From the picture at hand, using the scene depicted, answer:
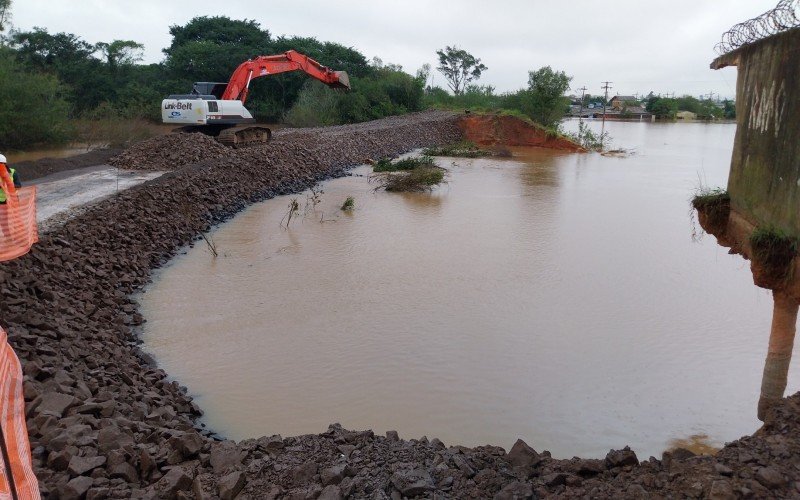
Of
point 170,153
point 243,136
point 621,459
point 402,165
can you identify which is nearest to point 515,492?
point 621,459

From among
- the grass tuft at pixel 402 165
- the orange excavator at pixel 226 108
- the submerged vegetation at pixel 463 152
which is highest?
the orange excavator at pixel 226 108

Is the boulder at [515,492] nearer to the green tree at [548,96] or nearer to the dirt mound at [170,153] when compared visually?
the dirt mound at [170,153]

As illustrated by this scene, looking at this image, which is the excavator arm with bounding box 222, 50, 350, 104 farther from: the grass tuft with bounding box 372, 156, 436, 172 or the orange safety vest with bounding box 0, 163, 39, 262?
the orange safety vest with bounding box 0, 163, 39, 262

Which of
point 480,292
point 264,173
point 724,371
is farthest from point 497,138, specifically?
point 724,371

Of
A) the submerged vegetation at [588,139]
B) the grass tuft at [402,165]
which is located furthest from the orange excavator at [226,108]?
the submerged vegetation at [588,139]

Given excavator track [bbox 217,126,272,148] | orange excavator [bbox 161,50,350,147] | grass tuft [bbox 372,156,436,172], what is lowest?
grass tuft [bbox 372,156,436,172]

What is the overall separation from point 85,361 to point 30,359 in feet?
1.51

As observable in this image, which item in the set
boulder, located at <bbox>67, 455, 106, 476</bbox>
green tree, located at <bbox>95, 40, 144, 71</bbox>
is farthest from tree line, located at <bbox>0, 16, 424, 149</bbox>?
boulder, located at <bbox>67, 455, 106, 476</bbox>

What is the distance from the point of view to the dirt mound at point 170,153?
48.4ft

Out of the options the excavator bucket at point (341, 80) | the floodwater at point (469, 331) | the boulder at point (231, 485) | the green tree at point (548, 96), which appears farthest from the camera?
the green tree at point (548, 96)

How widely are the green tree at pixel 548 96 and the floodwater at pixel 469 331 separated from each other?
2355cm

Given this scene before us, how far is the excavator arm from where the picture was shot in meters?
17.9

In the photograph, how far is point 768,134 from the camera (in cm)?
430

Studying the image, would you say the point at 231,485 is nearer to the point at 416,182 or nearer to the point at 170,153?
the point at 170,153
